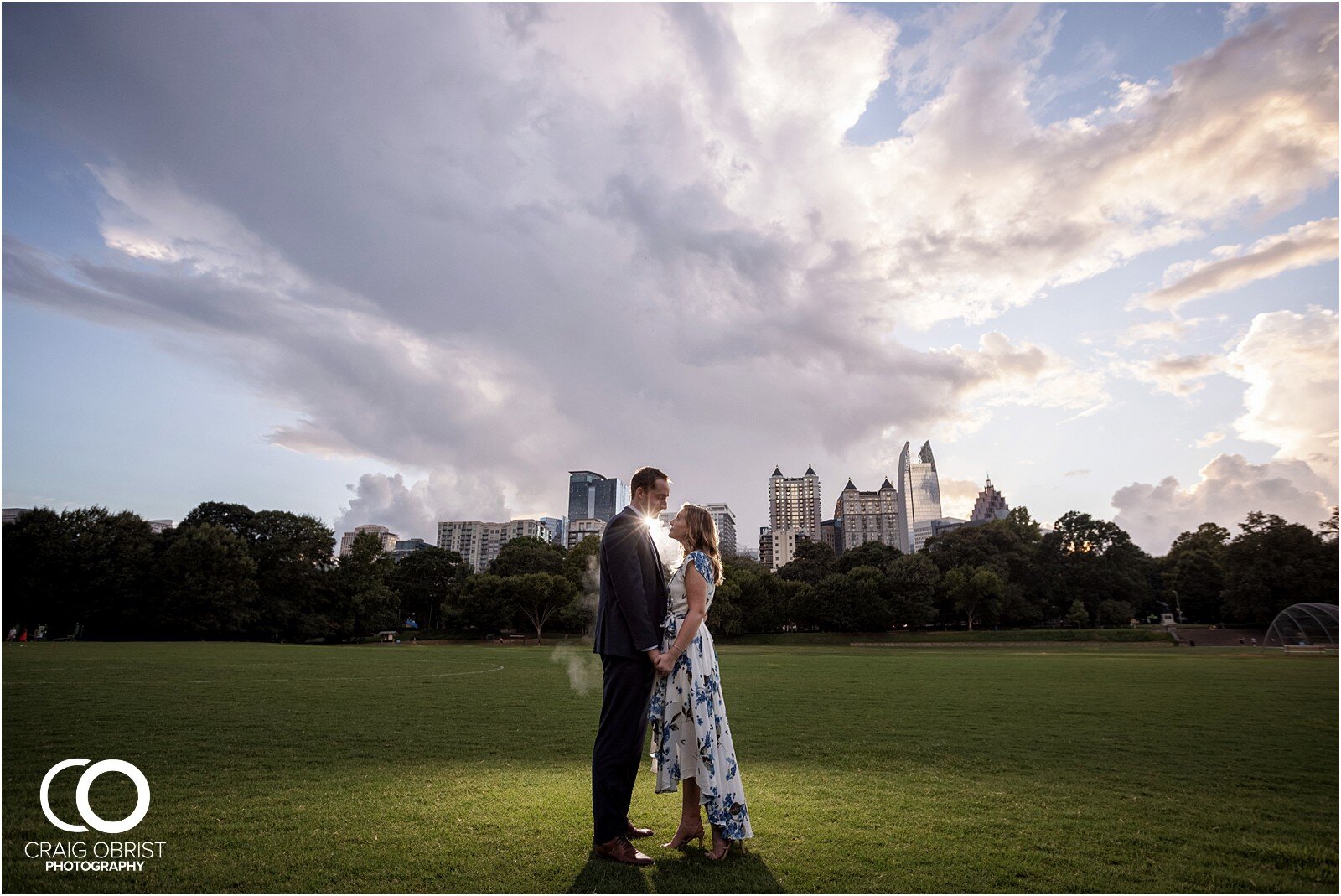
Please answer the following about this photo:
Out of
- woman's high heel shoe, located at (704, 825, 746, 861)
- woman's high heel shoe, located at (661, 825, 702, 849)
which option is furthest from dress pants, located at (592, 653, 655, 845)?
woman's high heel shoe, located at (704, 825, 746, 861)

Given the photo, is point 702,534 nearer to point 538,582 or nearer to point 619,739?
point 619,739

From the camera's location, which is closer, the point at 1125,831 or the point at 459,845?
the point at 459,845

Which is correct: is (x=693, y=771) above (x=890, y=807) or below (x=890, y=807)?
above

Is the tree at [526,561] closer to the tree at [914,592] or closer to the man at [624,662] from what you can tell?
the tree at [914,592]

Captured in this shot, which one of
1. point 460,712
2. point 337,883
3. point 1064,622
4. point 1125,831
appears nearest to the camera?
point 337,883

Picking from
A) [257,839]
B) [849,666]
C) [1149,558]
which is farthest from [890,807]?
[1149,558]

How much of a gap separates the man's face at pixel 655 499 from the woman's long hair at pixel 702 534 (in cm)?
18

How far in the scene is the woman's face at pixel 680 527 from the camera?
5160mm

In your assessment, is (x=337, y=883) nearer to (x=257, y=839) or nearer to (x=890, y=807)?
(x=257, y=839)

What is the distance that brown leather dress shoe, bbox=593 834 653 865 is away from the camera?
14.1ft

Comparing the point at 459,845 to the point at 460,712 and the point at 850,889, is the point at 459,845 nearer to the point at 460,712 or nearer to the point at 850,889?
the point at 850,889

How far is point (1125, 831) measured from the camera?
5.09m

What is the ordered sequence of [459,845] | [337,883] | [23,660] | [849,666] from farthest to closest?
1. [849,666]
2. [23,660]
3. [459,845]
4. [337,883]

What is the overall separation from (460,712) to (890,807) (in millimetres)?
7953
